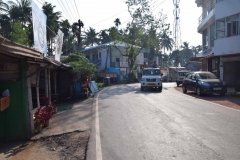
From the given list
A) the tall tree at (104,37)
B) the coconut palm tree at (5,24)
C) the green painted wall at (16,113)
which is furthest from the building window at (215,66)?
the tall tree at (104,37)

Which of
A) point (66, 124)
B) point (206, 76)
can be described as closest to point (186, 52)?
point (206, 76)

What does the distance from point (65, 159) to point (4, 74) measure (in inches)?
118

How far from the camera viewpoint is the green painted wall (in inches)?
237

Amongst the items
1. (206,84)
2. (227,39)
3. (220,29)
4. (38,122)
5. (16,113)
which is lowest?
(38,122)

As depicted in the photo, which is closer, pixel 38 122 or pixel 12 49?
pixel 12 49

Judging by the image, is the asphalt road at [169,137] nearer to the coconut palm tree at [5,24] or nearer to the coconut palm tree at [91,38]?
the coconut palm tree at [5,24]

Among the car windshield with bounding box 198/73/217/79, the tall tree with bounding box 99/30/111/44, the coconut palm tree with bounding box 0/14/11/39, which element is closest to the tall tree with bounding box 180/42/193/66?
the tall tree with bounding box 99/30/111/44

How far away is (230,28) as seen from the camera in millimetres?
19469

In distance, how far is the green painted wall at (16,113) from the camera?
237 inches

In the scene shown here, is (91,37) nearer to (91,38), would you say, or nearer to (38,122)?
(91,38)

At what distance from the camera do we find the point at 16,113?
6.11m

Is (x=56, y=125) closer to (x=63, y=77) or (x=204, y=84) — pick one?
(x=63, y=77)

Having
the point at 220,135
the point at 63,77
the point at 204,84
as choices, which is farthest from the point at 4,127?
the point at 204,84

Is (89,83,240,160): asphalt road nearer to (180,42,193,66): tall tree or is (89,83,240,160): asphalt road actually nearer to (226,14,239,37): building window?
(226,14,239,37): building window
